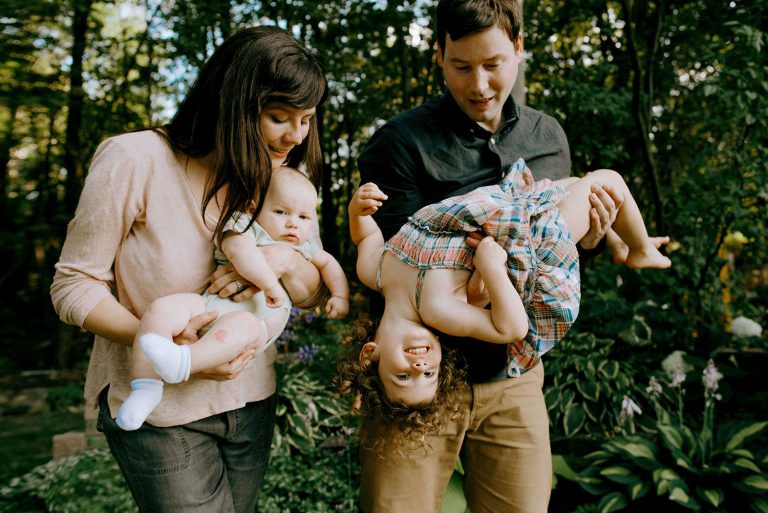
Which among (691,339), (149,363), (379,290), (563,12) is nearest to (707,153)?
(691,339)

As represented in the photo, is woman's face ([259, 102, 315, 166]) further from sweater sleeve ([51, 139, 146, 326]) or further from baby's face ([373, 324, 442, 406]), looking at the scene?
baby's face ([373, 324, 442, 406])

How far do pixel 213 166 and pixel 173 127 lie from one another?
0.47 feet

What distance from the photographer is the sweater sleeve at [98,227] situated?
1.39 meters

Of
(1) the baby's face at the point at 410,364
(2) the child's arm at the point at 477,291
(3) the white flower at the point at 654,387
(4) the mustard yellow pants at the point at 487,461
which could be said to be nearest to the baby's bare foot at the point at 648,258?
(4) the mustard yellow pants at the point at 487,461

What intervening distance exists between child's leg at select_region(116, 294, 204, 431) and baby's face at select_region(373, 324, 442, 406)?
0.51m

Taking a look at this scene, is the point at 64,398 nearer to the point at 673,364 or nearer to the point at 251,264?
the point at 251,264

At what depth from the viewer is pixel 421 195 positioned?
184 centimetres

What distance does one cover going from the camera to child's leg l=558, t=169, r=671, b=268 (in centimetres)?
178

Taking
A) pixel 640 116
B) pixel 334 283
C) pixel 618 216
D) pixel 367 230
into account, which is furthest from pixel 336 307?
pixel 640 116

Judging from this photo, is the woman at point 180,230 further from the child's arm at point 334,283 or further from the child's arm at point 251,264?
the child's arm at point 334,283

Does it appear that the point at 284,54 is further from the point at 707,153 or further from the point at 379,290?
the point at 707,153

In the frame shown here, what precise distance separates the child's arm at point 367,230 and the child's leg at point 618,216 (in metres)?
0.56

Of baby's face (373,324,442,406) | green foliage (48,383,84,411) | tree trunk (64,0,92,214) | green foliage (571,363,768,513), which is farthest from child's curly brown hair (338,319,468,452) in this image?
green foliage (48,383,84,411)

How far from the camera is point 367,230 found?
1.79m
